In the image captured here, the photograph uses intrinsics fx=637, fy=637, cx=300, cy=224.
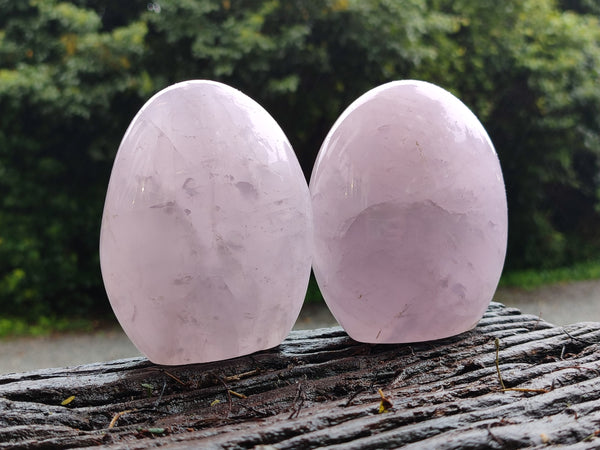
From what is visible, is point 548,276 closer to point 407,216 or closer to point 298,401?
point 407,216

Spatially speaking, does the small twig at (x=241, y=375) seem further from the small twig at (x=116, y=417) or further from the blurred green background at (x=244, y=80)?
the blurred green background at (x=244, y=80)

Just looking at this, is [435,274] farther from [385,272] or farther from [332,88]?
[332,88]

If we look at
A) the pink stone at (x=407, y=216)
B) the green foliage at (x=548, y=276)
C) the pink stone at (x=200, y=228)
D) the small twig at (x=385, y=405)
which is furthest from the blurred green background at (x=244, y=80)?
the small twig at (x=385, y=405)

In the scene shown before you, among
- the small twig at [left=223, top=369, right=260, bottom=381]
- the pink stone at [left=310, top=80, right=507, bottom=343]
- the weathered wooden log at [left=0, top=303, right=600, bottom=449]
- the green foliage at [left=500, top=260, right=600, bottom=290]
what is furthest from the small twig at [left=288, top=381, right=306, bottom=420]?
the green foliage at [left=500, top=260, right=600, bottom=290]

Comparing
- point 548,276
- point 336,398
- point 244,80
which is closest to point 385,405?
point 336,398

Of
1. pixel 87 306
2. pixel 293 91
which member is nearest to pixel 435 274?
pixel 293 91

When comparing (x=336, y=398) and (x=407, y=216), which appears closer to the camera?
(x=336, y=398)
